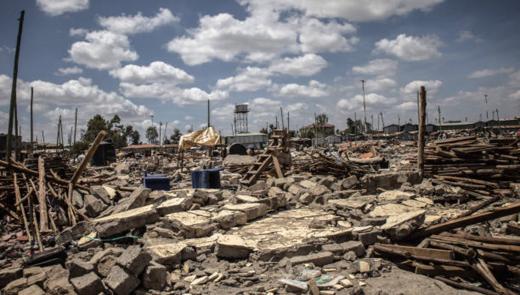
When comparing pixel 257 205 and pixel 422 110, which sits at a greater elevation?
pixel 422 110

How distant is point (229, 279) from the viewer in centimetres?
469

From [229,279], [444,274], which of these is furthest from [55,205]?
[444,274]

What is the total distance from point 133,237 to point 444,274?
4.99m

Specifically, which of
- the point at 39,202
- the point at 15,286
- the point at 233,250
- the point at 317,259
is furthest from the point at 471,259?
the point at 39,202

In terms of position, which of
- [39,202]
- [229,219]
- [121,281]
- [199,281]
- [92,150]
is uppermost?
[92,150]

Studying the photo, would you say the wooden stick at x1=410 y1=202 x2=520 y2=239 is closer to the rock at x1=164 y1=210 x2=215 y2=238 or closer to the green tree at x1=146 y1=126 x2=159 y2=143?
the rock at x1=164 y1=210 x2=215 y2=238

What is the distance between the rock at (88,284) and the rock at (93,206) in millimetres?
→ 4005

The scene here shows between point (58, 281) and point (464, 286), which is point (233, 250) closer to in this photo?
point (58, 281)

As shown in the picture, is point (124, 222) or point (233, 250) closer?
point (233, 250)

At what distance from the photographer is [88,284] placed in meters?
4.13

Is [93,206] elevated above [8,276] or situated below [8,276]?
above

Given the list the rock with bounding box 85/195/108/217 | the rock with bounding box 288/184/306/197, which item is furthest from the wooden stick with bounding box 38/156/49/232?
the rock with bounding box 288/184/306/197

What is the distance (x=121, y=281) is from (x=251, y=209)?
3.65 m

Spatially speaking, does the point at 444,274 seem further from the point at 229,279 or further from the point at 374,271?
the point at 229,279
